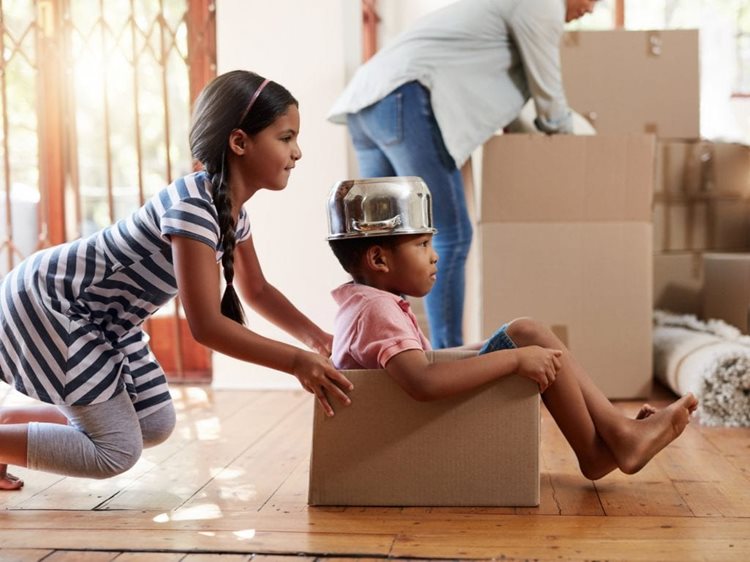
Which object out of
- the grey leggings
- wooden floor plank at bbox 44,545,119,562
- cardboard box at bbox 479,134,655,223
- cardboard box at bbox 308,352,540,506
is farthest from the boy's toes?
cardboard box at bbox 479,134,655,223

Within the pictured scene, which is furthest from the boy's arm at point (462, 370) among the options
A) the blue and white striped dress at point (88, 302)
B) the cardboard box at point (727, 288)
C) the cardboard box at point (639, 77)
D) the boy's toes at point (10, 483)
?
the cardboard box at point (639, 77)

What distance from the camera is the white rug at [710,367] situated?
196cm

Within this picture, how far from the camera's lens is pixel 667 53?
2820 mm

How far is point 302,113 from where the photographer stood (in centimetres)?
259

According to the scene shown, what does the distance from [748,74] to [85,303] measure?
11.0 feet

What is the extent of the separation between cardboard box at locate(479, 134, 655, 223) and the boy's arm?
1.01 metres

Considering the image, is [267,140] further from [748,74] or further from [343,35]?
[748,74]

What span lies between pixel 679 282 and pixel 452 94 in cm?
113

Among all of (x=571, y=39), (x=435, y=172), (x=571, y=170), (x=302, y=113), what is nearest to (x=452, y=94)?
(x=435, y=172)

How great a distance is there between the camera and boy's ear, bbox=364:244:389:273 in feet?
4.54

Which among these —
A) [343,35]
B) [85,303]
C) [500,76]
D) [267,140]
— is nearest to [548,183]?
[500,76]

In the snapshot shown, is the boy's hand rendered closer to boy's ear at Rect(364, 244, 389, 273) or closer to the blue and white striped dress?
boy's ear at Rect(364, 244, 389, 273)

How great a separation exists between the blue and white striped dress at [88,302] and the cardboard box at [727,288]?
5.40 ft

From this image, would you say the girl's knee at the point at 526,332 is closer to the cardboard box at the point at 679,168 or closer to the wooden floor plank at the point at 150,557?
the wooden floor plank at the point at 150,557
